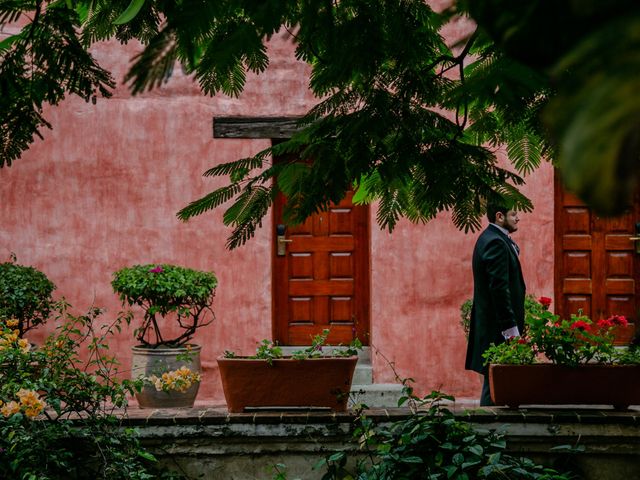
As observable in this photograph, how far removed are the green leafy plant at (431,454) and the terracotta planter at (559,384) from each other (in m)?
0.33

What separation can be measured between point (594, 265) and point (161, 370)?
453 cm

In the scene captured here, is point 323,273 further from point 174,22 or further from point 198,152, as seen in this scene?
point 174,22

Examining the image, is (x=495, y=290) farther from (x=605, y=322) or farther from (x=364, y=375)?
(x=364, y=375)

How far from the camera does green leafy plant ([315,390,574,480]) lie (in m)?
3.68

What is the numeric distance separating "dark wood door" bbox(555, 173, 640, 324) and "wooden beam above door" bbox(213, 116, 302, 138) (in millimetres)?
2772

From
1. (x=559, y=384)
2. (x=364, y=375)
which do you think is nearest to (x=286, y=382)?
(x=559, y=384)

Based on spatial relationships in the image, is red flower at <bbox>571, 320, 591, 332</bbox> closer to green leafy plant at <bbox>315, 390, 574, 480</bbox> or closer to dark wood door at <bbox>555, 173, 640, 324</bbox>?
green leafy plant at <bbox>315, 390, 574, 480</bbox>

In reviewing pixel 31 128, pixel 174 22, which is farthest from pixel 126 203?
pixel 174 22

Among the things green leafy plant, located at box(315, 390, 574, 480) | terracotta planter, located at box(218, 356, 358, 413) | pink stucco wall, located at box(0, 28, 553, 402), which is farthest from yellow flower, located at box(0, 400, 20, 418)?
pink stucco wall, located at box(0, 28, 553, 402)

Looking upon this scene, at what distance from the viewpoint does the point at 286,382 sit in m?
4.38

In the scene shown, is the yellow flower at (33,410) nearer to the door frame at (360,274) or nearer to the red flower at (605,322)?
the red flower at (605,322)

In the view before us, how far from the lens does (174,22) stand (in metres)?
1.22

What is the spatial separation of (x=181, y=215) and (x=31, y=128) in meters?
0.59

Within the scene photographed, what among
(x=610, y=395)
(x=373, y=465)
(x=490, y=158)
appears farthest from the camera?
(x=610, y=395)
